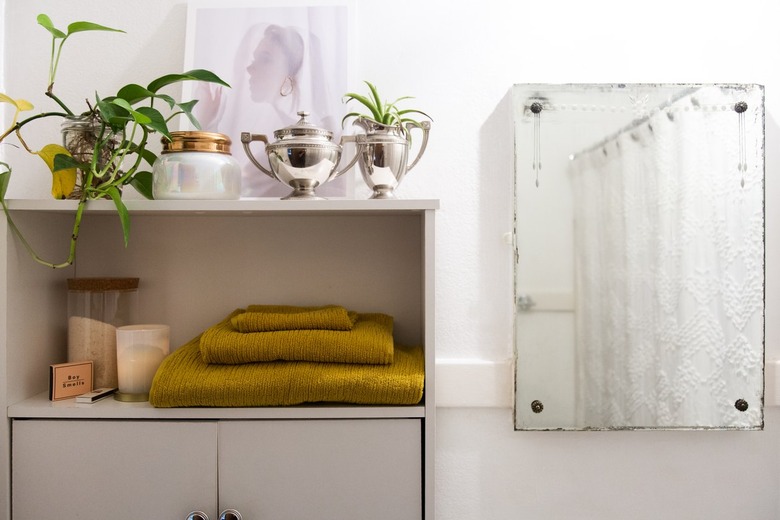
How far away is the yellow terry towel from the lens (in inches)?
39.0

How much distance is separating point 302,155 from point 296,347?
1.06 ft

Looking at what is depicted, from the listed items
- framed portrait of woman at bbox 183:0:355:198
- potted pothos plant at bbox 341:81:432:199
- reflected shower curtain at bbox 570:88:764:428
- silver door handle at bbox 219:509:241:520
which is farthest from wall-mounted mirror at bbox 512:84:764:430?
silver door handle at bbox 219:509:241:520

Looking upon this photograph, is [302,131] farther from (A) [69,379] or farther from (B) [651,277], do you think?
(B) [651,277]

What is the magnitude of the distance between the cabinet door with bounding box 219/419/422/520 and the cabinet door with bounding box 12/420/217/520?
1.7 inches

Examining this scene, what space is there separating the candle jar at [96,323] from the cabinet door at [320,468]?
281mm

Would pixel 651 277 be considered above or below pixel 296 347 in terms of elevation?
above

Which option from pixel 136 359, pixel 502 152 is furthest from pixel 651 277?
pixel 136 359

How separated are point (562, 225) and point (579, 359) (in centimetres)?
28

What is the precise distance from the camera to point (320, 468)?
99 centimetres

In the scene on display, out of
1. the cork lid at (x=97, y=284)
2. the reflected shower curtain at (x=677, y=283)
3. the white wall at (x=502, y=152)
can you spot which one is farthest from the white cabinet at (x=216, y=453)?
the reflected shower curtain at (x=677, y=283)

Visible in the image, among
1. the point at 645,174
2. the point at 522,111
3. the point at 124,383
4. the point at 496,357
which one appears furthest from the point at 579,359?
the point at 124,383

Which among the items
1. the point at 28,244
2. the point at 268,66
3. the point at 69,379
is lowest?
the point at 69,379

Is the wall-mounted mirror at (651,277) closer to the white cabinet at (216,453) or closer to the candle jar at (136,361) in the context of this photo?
the white cabinet at (216,453)

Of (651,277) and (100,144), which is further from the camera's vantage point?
(651,277)
